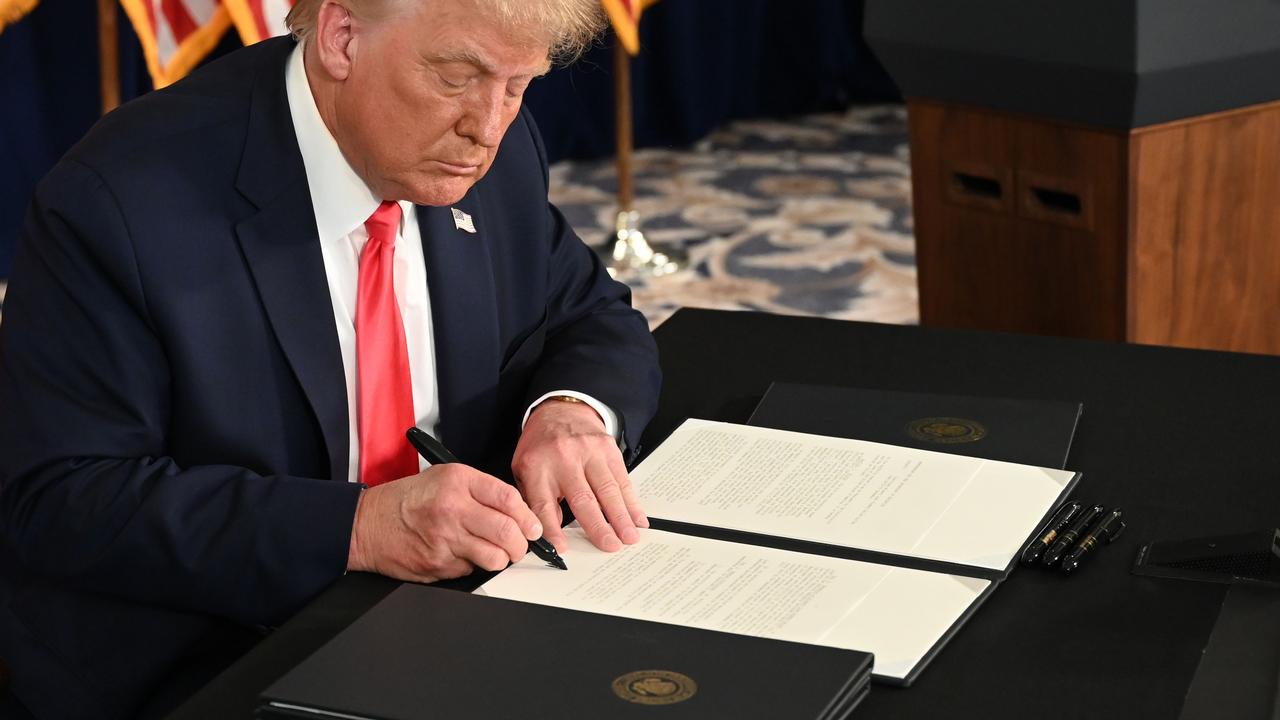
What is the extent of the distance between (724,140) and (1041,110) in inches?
163

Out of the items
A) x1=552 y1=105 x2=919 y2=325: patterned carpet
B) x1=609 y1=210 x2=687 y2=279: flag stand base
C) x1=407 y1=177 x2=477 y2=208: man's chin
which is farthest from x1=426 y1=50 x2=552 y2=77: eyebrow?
x1=609 y1=210 x2=687 y2=279: flag stand base

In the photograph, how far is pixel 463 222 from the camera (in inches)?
69.0

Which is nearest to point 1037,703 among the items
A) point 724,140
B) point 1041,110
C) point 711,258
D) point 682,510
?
point 682,510

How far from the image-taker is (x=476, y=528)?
1.33m

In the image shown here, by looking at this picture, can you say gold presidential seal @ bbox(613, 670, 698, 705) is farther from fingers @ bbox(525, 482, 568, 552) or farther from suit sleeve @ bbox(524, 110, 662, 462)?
suit sleeve @ bbox(524, 110, 662, 462)

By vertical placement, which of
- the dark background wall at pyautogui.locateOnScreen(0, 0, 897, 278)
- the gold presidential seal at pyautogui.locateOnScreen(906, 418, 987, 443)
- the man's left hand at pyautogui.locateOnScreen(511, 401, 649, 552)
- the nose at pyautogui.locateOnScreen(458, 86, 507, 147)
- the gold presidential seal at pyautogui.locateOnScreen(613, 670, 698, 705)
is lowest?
the dark background wall at pyautogui.locateOnScreen(0, 0, 897, 278)

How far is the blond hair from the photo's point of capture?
145 cm

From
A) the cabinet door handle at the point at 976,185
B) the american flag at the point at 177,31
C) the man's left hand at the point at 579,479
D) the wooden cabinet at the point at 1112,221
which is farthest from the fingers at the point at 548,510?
the american flag at the point at 177,31

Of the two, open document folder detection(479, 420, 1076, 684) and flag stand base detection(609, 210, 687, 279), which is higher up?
open document folder detection(479, 420, 1076, 684)

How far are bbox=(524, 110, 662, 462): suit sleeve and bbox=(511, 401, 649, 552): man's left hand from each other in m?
0.04

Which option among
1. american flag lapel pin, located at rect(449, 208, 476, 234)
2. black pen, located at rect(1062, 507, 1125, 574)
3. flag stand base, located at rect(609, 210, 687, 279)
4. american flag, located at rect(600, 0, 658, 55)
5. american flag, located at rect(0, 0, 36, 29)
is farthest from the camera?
flag stand base, located at rect(609, 210, 687, 279)

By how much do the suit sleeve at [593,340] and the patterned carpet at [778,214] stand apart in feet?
8.40

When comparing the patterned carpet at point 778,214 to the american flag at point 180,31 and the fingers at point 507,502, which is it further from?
the fingers at point 507,502

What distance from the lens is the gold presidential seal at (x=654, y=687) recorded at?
1065 millimetres
